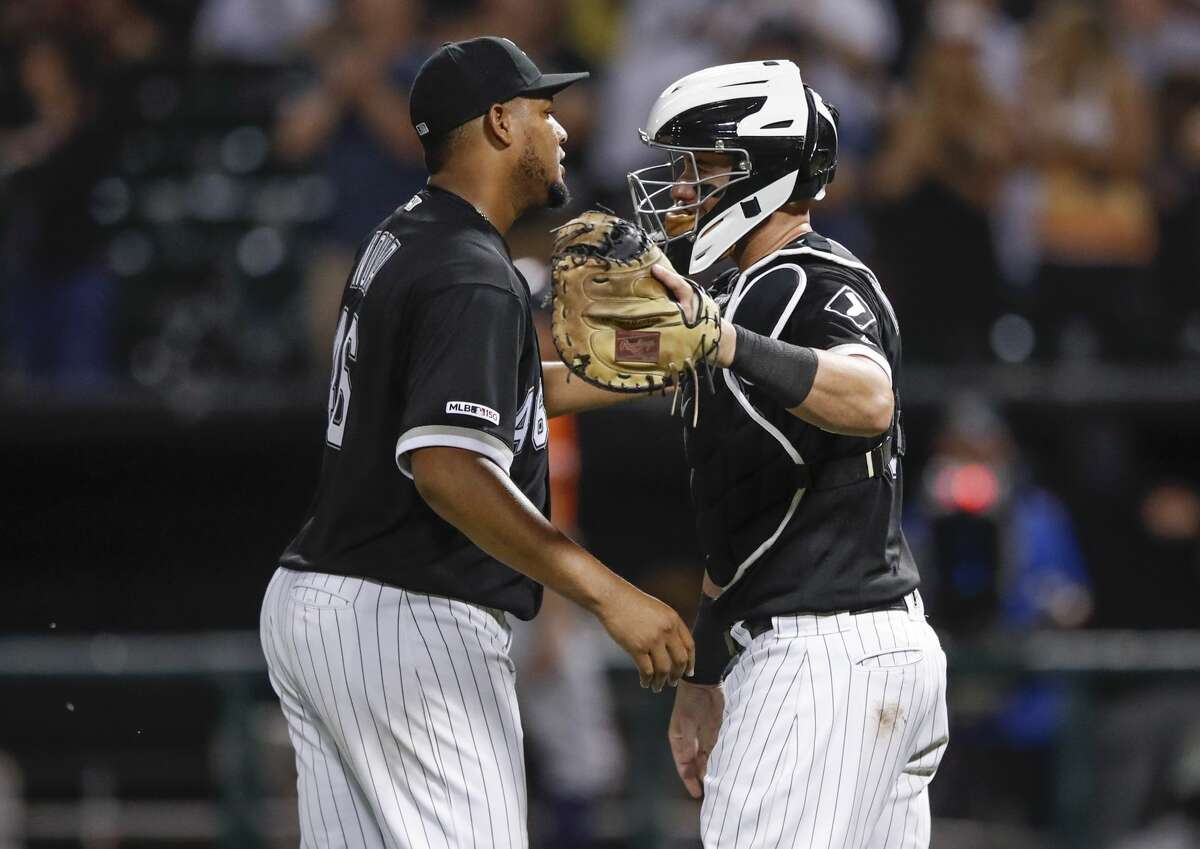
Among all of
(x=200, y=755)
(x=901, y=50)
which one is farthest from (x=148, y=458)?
(x=901, y=50)

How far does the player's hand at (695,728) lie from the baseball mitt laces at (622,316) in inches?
30.0

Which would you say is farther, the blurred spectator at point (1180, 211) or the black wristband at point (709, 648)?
the blurred spectator at point (1180, 211)

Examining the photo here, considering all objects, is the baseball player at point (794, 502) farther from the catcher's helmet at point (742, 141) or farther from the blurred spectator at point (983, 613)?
the blurred spectator at point (983, 613)

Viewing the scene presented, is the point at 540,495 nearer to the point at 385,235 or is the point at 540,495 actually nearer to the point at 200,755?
the point at 385,235

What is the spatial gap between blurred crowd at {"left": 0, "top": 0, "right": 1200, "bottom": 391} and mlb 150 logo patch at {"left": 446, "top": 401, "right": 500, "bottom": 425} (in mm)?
3944

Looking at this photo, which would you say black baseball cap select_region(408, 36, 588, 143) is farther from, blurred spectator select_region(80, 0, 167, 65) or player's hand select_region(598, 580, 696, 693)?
blurred spectator select_region(80, 0, 167, 65)

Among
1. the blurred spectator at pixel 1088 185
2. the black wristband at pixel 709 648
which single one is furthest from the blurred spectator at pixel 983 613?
the black wristband at pixel 709 648

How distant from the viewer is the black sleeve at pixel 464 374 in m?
3.11

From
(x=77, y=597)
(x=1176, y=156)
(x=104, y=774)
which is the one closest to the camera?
(x=104, y=774)

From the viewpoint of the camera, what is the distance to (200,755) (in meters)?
6.80

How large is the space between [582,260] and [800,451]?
1.86ft

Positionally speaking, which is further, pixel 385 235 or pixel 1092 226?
pixel 1092 226

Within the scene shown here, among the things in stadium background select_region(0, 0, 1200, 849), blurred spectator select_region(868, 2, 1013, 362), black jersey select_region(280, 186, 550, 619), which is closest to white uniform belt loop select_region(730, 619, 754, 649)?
black jersey select_region(280, 186, 550, 619)

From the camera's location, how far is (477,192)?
11.4ft
